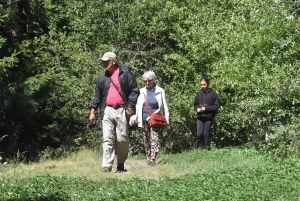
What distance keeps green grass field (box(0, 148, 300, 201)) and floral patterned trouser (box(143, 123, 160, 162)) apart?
0.58m

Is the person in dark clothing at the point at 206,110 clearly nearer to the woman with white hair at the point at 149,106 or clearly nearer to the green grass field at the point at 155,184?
the woman with white hair at the point at 149,106

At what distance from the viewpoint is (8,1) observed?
1641 cm

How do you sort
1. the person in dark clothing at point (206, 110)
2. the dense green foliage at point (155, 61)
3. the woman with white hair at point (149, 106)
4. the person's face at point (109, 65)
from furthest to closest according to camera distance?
the person in dark clothing at point (206, 110), the dense green foliage at point (155, 61), the woman with white hair at point (149, 106), the person's face at point (109, 65)

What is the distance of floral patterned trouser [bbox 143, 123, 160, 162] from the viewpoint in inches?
512

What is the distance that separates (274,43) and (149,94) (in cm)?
388

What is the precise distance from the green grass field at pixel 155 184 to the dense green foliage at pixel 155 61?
9.70ft

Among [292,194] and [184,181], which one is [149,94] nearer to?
[184,181]

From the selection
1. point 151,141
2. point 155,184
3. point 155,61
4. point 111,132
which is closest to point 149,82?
point 151,141

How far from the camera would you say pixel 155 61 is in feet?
65.5

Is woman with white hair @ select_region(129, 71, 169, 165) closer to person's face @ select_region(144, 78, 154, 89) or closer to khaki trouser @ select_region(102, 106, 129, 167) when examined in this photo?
person's face @ select_region(144, 78, 154, 89)

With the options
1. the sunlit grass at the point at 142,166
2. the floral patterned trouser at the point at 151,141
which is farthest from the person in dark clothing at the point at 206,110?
the floral patterned trouser at the point at 151,141

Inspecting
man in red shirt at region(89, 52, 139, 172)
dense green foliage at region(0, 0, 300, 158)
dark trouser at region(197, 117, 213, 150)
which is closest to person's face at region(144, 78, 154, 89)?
man in red shirt at region(89, 52, 139, 172)

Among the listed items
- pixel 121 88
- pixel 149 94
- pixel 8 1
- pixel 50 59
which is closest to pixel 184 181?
pixel 121 88

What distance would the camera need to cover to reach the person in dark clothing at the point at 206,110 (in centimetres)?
1652
